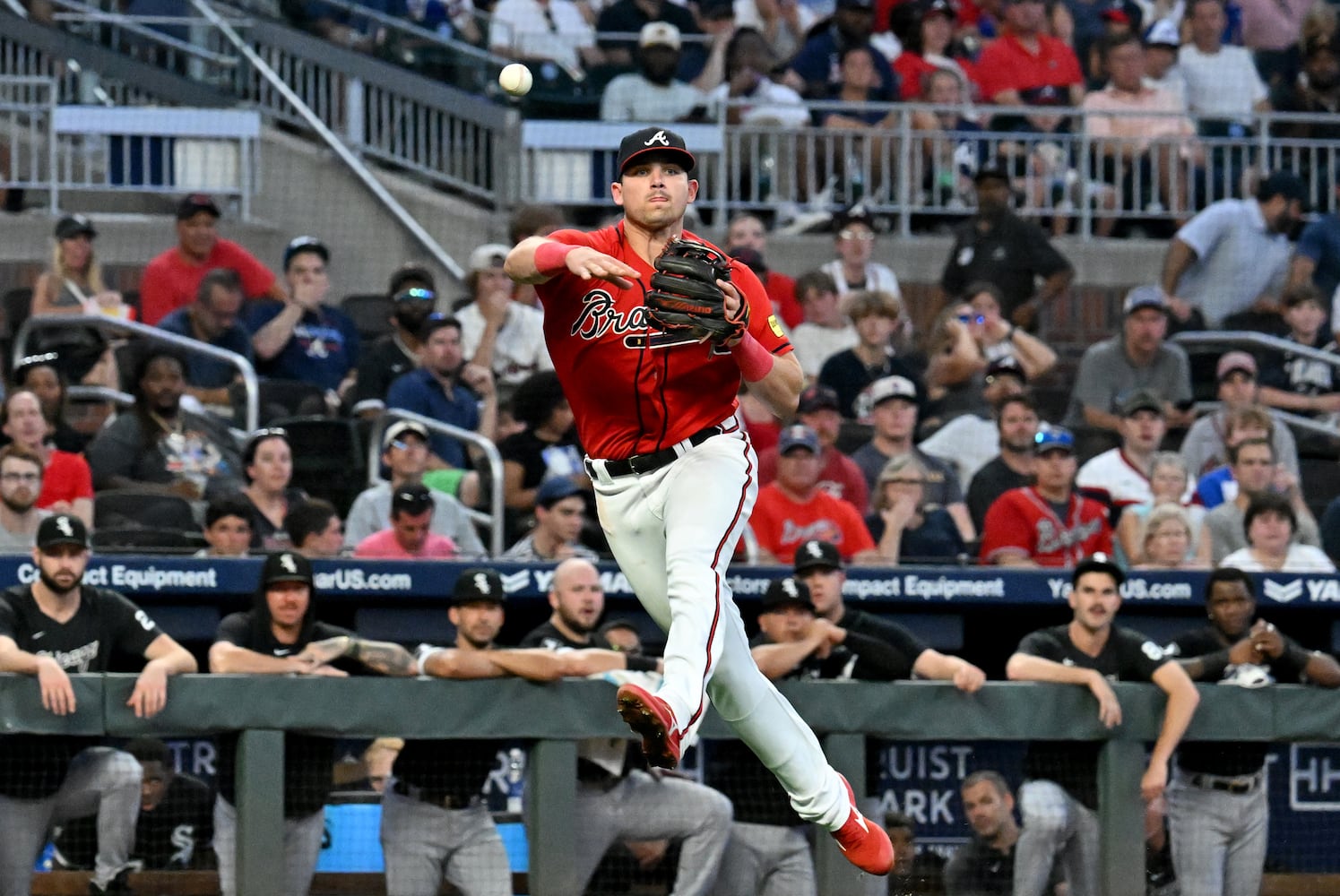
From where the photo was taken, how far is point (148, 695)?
27.2 ft

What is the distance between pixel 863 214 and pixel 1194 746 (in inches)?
194

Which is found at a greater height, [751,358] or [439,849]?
[751,358]

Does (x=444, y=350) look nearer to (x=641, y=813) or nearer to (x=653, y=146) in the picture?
(x=641, y=813)

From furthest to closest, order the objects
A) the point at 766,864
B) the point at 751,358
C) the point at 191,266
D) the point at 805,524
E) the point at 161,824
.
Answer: the point at 191,266
the point at 805,524
the point at 766,864
the point at 161,824
the point at 751,358

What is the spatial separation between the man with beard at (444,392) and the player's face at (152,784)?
9.59 feet

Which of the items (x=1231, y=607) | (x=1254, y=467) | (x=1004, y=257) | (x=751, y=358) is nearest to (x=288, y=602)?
(x=751, y=358)

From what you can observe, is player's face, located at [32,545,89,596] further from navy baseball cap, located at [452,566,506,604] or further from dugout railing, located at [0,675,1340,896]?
navy baseball cap, located at [452,566,506,604]

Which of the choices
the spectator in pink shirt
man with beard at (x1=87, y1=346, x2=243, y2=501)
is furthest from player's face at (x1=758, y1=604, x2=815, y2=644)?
man with beard at (x1=87, y1=346, x2=243, y2=501)

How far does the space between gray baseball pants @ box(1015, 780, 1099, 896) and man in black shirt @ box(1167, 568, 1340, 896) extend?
0.34 metres

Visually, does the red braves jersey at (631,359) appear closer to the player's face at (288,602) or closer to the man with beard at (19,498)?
the player's face at (288,602)

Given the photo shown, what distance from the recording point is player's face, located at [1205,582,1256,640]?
30.9 feet

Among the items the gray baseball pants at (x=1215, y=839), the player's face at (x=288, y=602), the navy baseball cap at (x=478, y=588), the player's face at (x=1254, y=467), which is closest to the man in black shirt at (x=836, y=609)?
the gray baseball pants at (x=1215, y=839)

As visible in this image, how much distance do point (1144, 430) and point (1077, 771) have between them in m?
2.84

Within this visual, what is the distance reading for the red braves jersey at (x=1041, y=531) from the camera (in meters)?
10.4
